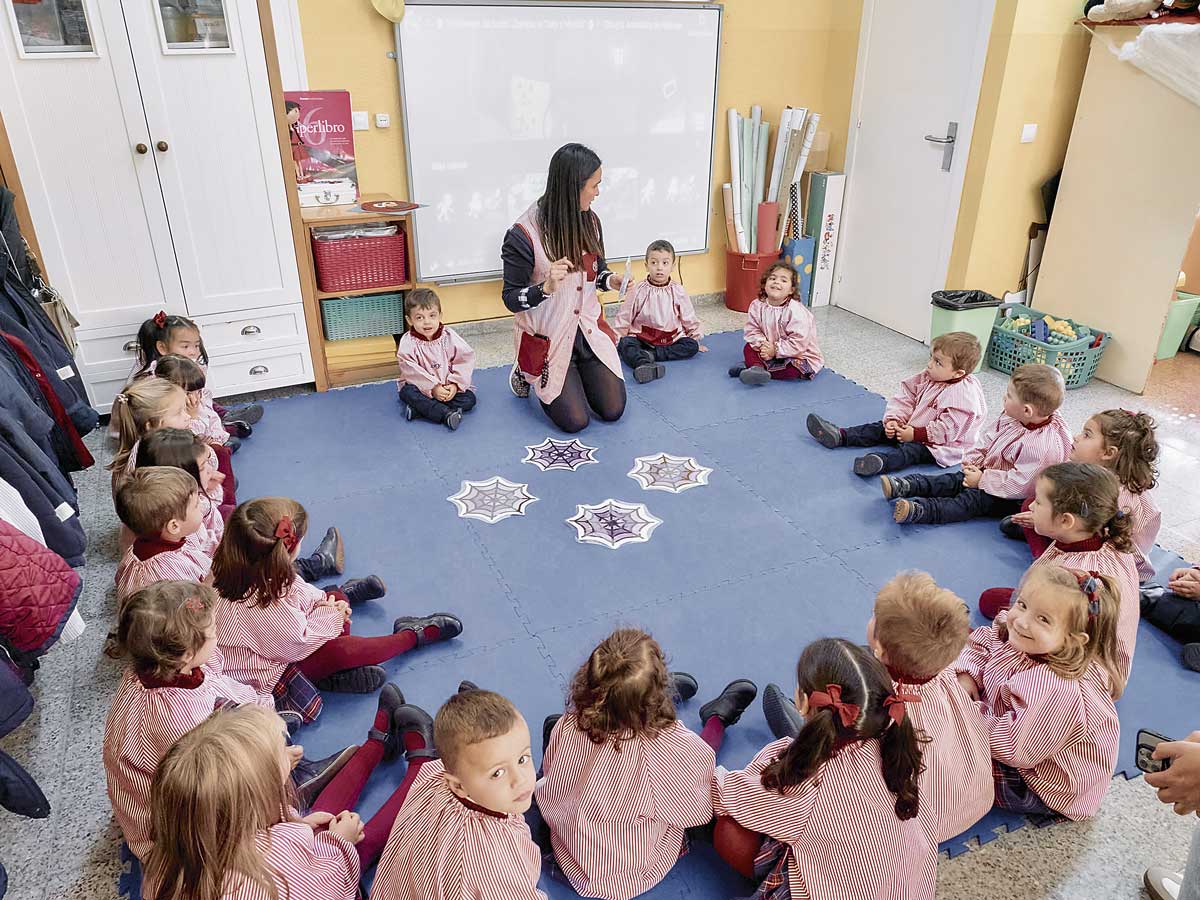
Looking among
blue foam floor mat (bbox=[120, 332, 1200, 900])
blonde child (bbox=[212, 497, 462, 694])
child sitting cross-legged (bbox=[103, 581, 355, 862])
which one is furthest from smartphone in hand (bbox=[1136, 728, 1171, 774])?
blonde child (bbox=[212, 497, 462, 694])

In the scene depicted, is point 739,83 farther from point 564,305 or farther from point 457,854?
point 457,854

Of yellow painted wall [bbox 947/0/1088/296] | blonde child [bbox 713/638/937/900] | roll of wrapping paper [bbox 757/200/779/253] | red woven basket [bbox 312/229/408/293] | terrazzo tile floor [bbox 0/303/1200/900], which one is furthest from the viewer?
roll of wrapping paper [bbox 757/200/779/253]

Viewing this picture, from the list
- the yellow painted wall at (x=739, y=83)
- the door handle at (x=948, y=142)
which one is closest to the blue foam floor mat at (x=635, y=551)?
the yellow painted wall at (x=739, y=83)

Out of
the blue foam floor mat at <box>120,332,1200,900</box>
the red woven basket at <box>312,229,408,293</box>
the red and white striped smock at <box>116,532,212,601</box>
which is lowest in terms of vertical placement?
the blue foam floor mat at <box>120,332,1200,900</box>

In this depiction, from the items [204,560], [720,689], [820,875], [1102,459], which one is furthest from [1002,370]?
[204,560]

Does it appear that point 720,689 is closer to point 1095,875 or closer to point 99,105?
point 1095,875

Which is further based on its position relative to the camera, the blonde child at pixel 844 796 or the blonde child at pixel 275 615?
the blonde child at pixel 275 615

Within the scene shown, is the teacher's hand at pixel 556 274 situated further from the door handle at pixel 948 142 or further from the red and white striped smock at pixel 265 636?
the door handle at pixel 948 142

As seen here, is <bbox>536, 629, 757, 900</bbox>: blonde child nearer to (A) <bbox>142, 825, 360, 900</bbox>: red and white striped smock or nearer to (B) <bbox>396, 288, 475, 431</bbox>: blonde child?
(A) <bbox>142, 825, 360, 900</bbox>: red and white striped smock

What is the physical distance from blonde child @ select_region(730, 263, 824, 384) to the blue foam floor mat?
0.21 metres

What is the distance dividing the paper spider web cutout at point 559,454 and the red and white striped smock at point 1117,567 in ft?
5.90

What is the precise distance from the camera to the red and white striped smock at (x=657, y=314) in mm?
4527

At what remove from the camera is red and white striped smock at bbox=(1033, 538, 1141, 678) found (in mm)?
2185

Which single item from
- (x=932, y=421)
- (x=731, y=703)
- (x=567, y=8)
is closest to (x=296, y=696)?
(x=731, y=703)
